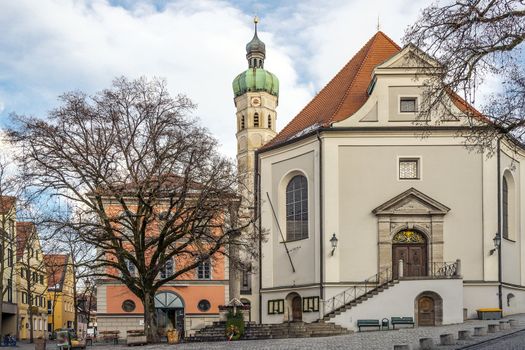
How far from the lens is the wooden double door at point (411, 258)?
32.8 metres

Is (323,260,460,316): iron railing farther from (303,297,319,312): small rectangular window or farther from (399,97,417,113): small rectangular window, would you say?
(399,97,417,113): small rectangular window

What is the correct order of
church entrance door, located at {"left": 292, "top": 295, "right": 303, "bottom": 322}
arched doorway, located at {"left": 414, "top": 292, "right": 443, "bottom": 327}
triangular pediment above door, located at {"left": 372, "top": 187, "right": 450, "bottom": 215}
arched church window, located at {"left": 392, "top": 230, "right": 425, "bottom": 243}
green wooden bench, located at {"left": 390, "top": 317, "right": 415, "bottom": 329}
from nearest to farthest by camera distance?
green wooden bench, located at {"left": 390, "top": 317, "right": 415, "bottom": 329} → arched doorway, located at {"left": 414, "top": 292, "right": 443, "bottom": 327} → triangular pediment above door, located at {"left": 372, "top": 187, "right": 450, "bottom": 215} → arched church window, located at {"left": 392, "top": 230, "right": 425, "bottom": 243} → church entrance door, located at {"left": 292, "top": 295, "right": 303, "bottom": 322}

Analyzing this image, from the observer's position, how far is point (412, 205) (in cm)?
3278

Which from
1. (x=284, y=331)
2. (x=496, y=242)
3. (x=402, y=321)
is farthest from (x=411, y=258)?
(x=284, y=331)

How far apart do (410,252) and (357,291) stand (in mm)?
3021

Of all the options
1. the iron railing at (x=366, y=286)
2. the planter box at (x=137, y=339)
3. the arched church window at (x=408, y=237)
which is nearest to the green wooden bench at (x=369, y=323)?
the iron railing at (x=366, y=286)

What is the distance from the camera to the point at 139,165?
27797 mm

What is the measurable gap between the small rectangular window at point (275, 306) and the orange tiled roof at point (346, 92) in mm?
7848

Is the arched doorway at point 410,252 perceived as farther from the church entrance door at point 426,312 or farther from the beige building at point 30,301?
the beige building at point 30,301

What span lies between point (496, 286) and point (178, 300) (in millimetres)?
20476

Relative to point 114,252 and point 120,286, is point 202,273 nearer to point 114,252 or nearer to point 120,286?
point 120,286

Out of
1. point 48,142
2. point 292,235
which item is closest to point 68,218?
point 48,142

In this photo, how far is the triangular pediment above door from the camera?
107ft

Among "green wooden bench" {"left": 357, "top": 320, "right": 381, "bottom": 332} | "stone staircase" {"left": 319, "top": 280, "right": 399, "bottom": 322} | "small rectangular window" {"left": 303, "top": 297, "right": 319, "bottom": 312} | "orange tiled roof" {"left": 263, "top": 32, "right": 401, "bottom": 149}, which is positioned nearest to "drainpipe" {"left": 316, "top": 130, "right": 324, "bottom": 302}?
"small rectangular window" {"left": 303, "top": 297, "right": 319, "bottom": 312}
